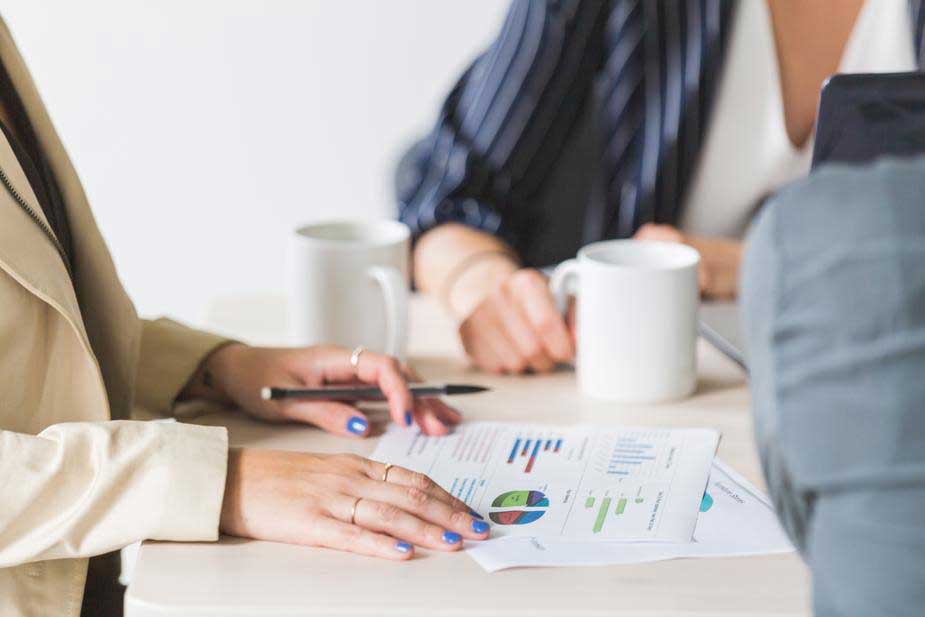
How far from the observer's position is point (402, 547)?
666 mm

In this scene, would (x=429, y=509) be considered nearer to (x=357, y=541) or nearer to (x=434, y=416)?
(x=357, y=541)

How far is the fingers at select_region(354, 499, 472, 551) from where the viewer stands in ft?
2.21

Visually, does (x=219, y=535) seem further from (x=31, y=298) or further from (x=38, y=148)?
(x=38, y=148)

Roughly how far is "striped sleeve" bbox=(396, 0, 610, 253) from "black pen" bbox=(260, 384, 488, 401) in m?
0.53

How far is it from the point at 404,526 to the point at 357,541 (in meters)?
0.03

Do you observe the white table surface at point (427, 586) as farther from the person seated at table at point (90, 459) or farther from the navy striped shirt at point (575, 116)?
the navy striped shirt at point (575, 116)

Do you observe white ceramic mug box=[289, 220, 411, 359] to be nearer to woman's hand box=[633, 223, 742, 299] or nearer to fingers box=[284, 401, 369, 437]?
fingers box=[284, 401, 369, 437]

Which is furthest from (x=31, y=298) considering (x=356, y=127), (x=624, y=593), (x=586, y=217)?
(x=356, y=127)

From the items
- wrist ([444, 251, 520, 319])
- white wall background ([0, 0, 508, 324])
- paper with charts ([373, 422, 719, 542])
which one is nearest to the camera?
paper with charts ([373, 422, 719, 542])

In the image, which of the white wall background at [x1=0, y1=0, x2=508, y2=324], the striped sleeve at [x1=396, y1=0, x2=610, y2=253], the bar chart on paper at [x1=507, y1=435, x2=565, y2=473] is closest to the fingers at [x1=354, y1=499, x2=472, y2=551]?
the bar chart on paper at [x1=507, y1=435, x2=565, y2=473]

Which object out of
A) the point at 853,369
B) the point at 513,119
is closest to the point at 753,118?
the point at 513,119

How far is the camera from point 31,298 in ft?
2.56

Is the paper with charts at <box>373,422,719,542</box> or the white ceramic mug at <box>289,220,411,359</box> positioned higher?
the white ceramic mug at <box>289,220,411,359</box>

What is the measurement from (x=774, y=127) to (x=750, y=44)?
0.37 ft
